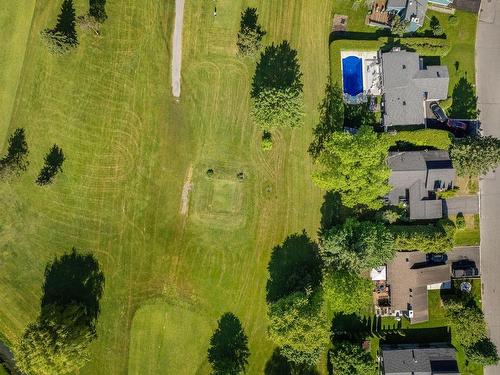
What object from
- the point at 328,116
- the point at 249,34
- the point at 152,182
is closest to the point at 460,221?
the point at 328,116

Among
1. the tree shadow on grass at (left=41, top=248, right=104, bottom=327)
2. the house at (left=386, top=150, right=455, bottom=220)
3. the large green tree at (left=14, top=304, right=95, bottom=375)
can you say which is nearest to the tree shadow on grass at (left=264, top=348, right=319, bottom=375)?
the large green tree at (left=14, top=304, right=95, bottom=375)

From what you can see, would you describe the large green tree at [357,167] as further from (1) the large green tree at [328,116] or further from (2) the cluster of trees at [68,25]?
(2) the cluster of trees at [68,25]

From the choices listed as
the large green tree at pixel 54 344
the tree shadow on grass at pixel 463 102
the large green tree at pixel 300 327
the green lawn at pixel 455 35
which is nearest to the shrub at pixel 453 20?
the green lawn at pixel 455 35

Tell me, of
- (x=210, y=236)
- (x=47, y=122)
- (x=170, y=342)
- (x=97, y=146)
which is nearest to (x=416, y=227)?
(x=210, y=236)

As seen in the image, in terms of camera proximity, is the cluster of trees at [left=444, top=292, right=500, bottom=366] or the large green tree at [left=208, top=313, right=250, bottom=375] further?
the large green tree at [left=208, top=313, right=250, bottom=375]

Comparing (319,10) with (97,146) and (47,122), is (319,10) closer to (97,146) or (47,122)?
(97,146)

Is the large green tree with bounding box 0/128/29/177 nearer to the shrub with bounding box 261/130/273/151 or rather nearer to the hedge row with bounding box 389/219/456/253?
the shrub with bounding box 261/130/273/151
